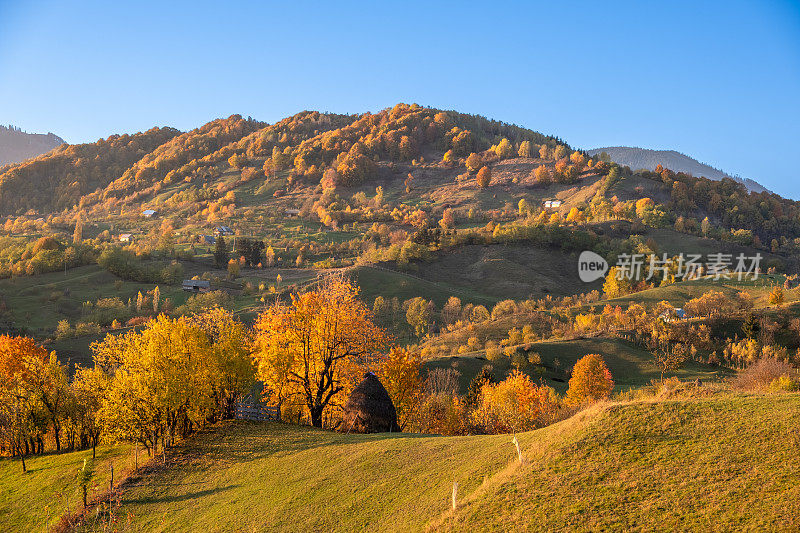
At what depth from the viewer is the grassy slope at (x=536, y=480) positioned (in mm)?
13984

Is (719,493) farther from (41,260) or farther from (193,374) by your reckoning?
(41,260)

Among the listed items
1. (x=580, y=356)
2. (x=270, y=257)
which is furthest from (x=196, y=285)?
(x=580, y=356)

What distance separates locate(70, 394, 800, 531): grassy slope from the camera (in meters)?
14.0

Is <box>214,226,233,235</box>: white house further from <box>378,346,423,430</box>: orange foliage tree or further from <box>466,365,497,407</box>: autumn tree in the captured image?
<box>378,346,423,430</box>: orange foliage tree

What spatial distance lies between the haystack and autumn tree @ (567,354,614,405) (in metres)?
28.4

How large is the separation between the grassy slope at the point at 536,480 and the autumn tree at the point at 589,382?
32587mm

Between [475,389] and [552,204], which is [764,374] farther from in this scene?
[552,204]

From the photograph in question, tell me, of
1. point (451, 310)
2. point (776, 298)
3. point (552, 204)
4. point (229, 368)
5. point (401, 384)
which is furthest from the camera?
point (552, 204)

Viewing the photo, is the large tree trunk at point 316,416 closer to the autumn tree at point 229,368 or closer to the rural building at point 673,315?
the autumn tree at point 229,368

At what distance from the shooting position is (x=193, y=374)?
32.2 metres

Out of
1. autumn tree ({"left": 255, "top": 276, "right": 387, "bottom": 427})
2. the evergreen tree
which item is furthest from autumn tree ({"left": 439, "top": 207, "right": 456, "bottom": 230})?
autumn tree ({"left": 255, "top": 276, "right": 387, "bottom": 427})

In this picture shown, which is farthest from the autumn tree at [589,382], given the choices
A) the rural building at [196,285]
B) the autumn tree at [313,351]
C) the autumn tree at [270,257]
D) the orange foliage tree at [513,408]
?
the autumn tree at [270,257]

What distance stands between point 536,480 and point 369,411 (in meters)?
15.1

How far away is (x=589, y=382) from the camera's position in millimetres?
54500
